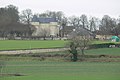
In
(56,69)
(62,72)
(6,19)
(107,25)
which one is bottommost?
(56,69)

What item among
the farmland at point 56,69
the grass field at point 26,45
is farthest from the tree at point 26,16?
the farmland at point 56,69

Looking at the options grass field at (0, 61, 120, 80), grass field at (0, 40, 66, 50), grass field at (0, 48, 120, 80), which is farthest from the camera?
grass field at (0, 40, 66, 50)

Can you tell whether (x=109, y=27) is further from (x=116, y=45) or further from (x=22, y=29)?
(x=116, y=45)

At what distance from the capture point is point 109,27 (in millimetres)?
184750

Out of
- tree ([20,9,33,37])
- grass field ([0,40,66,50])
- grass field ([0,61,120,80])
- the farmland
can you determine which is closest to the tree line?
tree ([20,9,33,37])

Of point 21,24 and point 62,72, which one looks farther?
point 21,24

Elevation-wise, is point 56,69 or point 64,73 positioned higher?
point 64,73

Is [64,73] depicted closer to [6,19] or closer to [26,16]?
[6,19]

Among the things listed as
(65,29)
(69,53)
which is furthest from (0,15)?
(69,53)

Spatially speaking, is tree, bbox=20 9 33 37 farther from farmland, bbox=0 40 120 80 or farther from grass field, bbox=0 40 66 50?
farmland, bbox=0 40 120 80

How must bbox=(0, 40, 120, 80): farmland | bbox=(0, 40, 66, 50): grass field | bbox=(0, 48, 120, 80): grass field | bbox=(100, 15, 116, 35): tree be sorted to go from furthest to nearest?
bbox=(100, 15, 116, 35): tree → bbox=(0, 40, 66, 50): grass field → bbox=(0, 40, 120, 80): farmland → bbox=(0, 48, 120, 80): grass field

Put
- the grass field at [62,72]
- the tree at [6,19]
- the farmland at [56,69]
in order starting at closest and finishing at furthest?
the grass field at [62,72] < the farmland at [56,69] < the tree at [6,19]

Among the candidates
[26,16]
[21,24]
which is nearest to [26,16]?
[26,16]

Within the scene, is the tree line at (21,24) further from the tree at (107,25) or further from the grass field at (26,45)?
the grass field at (26,45)
